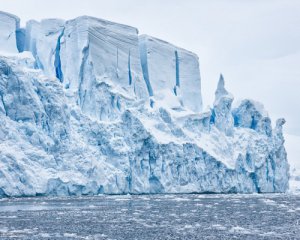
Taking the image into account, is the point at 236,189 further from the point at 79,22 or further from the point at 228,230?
the point at 228,230

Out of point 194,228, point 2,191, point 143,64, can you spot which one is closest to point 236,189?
point 143,64

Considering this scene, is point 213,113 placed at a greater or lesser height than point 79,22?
lesser

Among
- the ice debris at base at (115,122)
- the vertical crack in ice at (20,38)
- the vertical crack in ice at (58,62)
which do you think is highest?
the vertical crack in ice at (20,38)

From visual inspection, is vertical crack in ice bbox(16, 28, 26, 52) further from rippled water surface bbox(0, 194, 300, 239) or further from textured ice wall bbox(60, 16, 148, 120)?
rippled water surface bbox(0, 194, 300, 239)

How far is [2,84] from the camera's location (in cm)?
3756

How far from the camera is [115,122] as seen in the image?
139ft

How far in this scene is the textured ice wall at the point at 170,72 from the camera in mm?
51062

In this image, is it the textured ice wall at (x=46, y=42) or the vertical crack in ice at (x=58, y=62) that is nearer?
the textured ice wall at (x=46, y=42)

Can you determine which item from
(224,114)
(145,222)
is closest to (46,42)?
(224,114)

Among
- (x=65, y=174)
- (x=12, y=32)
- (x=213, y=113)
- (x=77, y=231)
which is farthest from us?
(x=213, y=113)

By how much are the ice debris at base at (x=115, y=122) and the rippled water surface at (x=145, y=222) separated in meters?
8.71

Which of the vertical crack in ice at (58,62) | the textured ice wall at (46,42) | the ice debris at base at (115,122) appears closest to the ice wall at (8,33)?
the ice debris at base at (115,122)

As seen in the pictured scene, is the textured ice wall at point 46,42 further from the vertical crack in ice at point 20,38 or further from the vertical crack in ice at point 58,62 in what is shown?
the vertical crack in ice at point 20,38

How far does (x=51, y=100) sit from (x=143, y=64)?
14973mm
